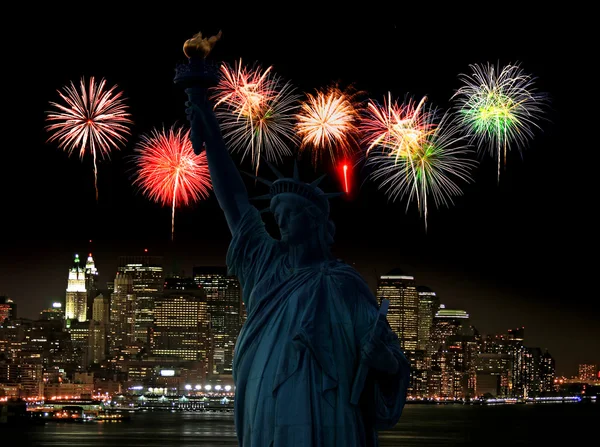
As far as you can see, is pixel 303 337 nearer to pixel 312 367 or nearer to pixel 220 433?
pixel 312 367

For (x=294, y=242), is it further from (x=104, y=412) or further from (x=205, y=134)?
(x=104, y=412)

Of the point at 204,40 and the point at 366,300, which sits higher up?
the point at 204,40

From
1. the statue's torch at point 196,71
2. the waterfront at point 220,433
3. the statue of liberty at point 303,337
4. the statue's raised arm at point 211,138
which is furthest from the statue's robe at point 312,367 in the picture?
the waterfront at point 220,433

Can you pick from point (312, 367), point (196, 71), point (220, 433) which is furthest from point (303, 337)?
point (220, 433)

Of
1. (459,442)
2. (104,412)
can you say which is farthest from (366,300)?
(104,412)

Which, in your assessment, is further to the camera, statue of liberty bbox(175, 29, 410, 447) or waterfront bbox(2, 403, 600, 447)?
waterfront bbox(2, 403, 600, 447)

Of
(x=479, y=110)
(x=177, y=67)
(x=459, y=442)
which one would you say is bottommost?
(x=459, y=442)

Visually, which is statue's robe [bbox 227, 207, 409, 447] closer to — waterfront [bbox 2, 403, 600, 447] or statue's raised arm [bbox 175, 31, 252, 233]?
statue's raised arm [bbox 175, 31, 252, 233]

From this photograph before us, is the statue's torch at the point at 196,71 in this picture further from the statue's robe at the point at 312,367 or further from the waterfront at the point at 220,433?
the waterfront at the point at 220,433

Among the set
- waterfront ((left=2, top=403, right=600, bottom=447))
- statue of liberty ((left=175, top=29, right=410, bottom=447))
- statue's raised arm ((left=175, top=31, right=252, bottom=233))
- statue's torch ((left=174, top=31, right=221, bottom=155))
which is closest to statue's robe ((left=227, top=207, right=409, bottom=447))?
statue of liberty ((left=175, top=29, right=410, bottom=447))
